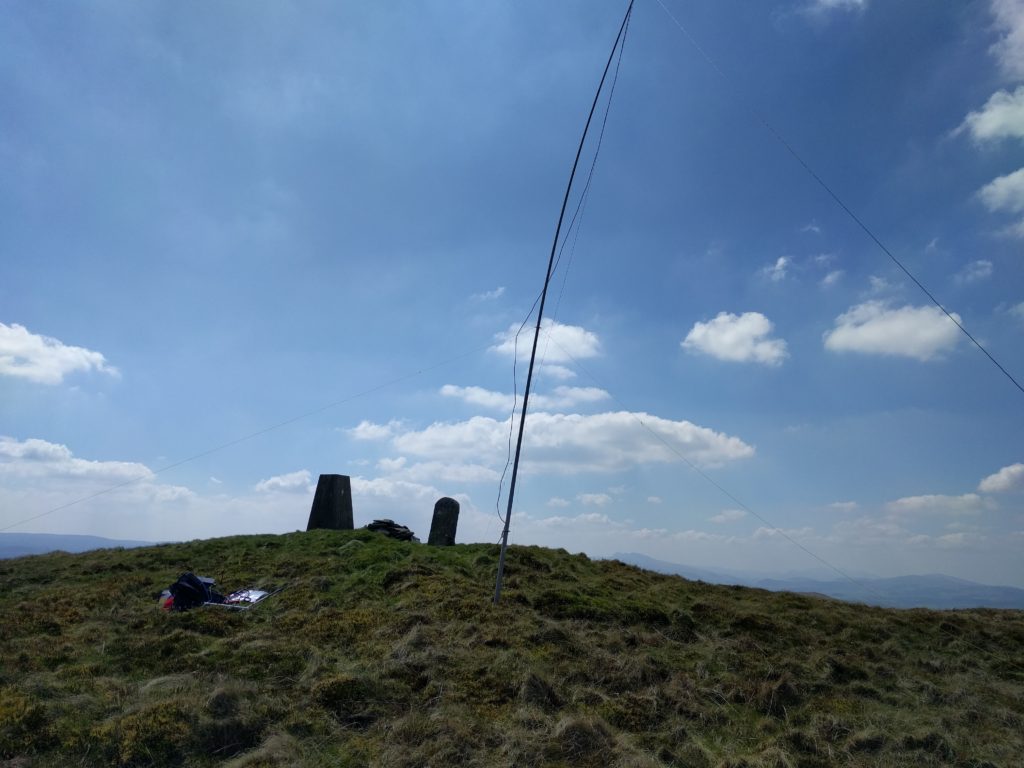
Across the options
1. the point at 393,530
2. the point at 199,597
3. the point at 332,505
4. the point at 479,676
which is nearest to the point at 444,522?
the point at 393,530

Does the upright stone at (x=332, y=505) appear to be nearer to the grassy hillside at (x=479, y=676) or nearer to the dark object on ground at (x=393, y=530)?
the dark object on ground at (x=393, y=530)

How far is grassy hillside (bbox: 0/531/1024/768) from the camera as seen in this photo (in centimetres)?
781

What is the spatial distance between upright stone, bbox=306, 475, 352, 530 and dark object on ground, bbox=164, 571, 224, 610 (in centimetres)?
1036

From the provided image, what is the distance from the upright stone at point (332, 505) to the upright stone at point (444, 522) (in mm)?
4180

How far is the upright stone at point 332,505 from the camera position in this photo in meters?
25.2

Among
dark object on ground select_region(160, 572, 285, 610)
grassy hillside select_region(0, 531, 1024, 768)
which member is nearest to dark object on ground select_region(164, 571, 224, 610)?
dark object on ground select_region(160, 572, 285, 610)

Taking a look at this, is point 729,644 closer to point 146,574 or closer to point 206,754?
point 206,754

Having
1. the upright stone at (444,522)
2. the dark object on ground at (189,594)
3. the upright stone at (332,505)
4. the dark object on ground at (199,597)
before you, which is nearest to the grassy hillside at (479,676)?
the dark object on ground at (199,597)

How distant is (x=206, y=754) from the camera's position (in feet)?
24.2

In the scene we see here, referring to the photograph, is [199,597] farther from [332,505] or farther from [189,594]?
[332,505]

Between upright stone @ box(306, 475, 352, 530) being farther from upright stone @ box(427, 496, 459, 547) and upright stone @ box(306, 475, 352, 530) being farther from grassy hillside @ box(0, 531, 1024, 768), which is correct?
grassy hillside @ box(0, 531, 1024, 768)

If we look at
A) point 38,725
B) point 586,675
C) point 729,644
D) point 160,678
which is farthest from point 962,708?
point 38,725

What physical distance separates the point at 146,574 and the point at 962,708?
20.4 m

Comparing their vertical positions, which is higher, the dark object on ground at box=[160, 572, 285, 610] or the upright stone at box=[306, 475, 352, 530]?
the upright stone at box=[306, 475, 352, 530]
